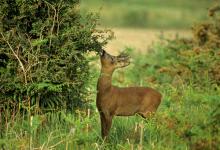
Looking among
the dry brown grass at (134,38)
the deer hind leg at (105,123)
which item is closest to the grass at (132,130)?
the deer hind leg at (105,123)

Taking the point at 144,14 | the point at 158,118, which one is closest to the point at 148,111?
the point at 158,118

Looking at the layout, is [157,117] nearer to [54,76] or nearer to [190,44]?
[54,76]

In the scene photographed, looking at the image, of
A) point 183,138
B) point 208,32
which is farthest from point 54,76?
point 208,32

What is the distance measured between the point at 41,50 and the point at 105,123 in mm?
1479

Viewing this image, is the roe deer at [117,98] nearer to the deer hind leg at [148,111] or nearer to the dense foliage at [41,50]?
the deer hind leg at [148,111]

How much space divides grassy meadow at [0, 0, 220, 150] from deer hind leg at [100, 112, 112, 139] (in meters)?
0.11

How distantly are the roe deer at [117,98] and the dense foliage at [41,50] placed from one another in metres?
0.31

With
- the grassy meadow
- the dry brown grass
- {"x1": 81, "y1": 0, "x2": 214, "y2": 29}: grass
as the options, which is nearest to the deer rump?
the grassy meadow

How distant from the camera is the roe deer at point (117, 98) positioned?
1092cm

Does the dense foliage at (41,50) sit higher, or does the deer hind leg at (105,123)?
the dense foliage at (41,50)

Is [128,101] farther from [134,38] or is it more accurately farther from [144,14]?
[144,14]

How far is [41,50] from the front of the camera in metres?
10.9

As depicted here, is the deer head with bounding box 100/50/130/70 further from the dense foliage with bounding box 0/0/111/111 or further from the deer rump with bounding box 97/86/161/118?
the deer rump with bounding box 97/86/161/118

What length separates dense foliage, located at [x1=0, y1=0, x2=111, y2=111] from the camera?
10789 mm
